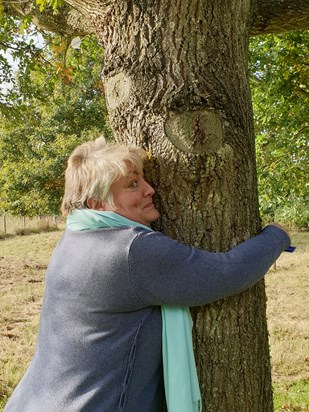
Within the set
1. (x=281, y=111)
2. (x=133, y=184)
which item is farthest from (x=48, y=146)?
(x=133, y=184)

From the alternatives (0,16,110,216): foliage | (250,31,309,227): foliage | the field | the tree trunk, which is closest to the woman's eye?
the tree trunk

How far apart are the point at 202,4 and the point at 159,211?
0.97 metres

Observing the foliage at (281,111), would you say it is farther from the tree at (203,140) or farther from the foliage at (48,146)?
the foliage at (48,146)

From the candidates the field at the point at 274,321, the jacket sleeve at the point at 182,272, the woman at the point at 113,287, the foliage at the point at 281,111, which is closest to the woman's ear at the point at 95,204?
the woman at the point at 113,287

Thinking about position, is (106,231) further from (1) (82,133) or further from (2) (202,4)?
(1) (82,133)

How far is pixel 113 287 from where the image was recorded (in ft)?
6.79

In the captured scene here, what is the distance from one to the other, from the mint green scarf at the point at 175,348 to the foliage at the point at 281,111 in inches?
269

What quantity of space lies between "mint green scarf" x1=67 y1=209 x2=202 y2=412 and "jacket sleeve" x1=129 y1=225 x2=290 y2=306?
111 mm

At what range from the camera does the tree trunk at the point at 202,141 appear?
93.9 inches

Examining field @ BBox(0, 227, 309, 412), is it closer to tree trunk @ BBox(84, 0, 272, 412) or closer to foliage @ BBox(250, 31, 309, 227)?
foliage @ BBox(250, 31, 309, 227)

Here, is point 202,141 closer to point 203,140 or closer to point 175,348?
point 203,140

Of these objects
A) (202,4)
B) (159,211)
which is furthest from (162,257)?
(202,4)

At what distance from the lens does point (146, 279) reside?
2033 mm

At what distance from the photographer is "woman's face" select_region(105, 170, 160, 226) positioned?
2307 millimetres
